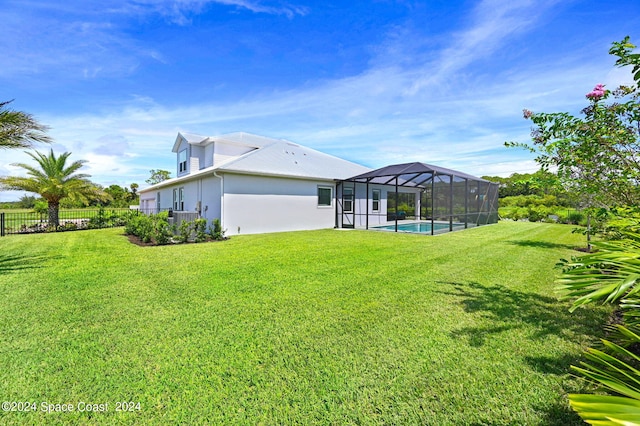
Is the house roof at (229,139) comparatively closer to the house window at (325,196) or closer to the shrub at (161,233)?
the house window at (325,196)

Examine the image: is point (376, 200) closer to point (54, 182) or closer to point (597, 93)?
point (597, 93)

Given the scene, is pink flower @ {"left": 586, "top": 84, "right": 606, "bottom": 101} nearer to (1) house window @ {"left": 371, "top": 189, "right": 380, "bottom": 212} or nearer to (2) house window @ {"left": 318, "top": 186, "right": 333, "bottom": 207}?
(2) house window @ {"left": 318, "top": 186, "right": 333, "bottom": 207}

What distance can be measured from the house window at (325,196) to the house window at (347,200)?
2.60 ft

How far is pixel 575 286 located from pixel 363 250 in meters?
7.23

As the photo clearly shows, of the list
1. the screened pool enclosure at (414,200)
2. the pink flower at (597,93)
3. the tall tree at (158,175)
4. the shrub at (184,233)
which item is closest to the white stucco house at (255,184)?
the screened pool enclosure at (414,200)

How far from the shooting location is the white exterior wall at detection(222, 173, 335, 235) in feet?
40.8

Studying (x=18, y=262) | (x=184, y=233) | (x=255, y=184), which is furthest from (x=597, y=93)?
(x=255, y=184)

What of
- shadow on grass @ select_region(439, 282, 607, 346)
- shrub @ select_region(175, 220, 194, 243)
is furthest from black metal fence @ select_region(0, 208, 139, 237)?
shadow on grass @ select_region(439, 282, 607, 346)

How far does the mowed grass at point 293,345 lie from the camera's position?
206 cm

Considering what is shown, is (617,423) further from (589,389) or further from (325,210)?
(325,210)

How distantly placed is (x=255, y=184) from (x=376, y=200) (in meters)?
8.63

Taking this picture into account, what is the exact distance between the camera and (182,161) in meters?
17.8

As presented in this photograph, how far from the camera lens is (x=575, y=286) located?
132cm

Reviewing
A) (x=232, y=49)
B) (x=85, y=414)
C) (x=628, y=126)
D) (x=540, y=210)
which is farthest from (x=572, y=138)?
(x=540, y=210)
